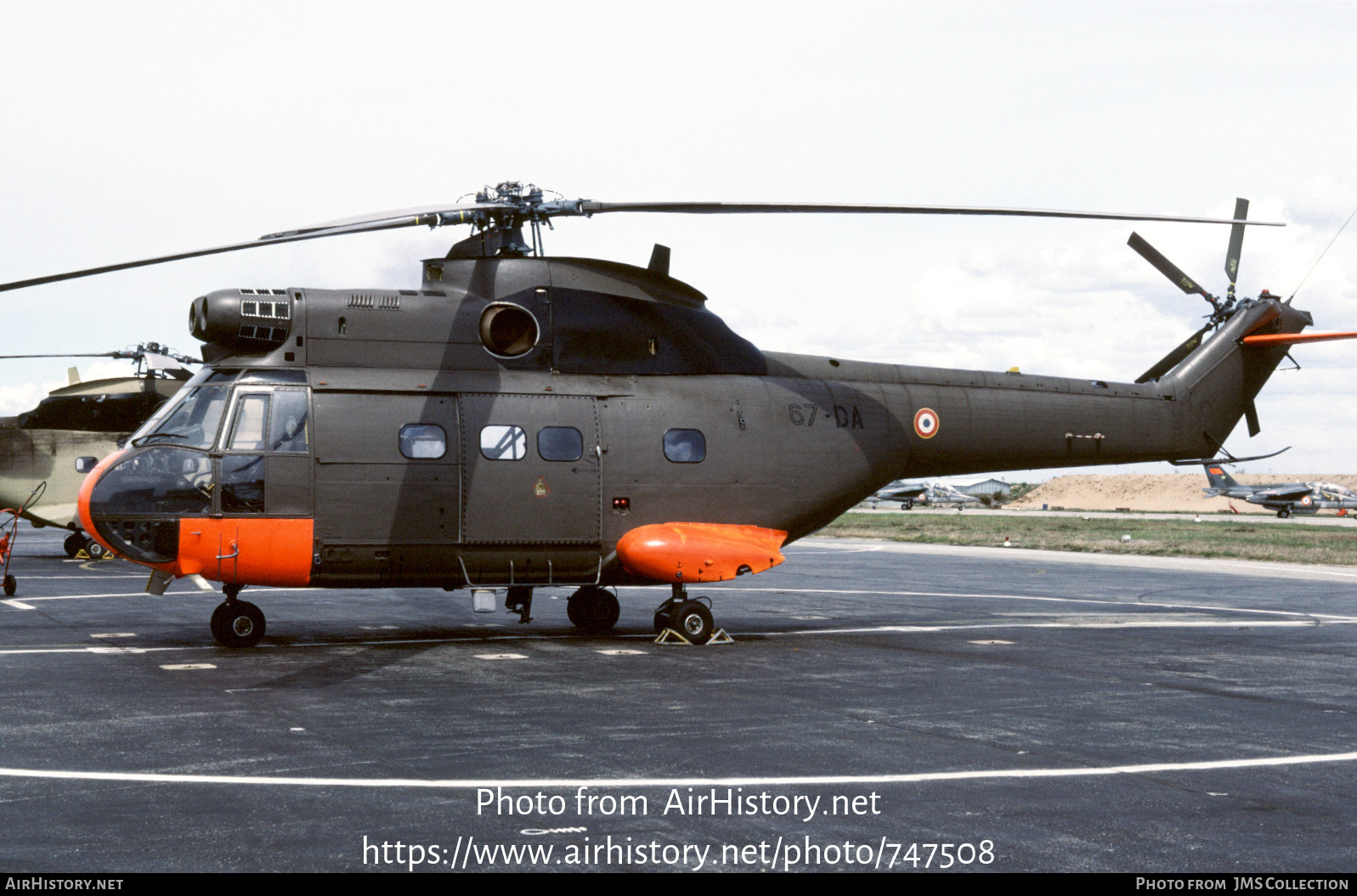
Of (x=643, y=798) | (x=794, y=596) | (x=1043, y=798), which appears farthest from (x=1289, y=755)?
(x=794, y=596)

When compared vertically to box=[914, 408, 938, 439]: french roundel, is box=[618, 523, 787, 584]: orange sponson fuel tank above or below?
below

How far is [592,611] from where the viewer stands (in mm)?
18484

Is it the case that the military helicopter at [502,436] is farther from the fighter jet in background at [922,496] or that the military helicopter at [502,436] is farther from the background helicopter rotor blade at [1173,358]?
→ the fighter jet in background at [922,496]

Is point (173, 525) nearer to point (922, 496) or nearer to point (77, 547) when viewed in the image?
point (77, 547)

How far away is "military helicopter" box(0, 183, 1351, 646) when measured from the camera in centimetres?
1512

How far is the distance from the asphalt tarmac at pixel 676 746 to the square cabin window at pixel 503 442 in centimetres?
253

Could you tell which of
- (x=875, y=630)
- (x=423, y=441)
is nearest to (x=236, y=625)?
(x=423, y=441)

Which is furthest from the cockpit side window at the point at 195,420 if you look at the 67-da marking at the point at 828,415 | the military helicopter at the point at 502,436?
Result: the 67-da marking at the point at 828,415

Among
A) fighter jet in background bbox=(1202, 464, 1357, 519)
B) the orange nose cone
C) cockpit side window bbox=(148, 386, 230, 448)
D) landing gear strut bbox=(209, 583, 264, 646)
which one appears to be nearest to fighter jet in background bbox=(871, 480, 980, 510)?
fighter jet in background bbox=(1202, 464, 1357, 519)

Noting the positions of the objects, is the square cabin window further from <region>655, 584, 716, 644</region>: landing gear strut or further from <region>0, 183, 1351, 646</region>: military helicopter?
<region>655, 584, 716, 644</region>: landing gear strut

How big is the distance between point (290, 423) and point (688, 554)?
5.40m

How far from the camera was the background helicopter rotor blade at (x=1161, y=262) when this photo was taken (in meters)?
21.8

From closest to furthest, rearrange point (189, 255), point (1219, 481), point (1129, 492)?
1. point (189, 255)
2. point (1219, 481)
3. point (1129, 492)

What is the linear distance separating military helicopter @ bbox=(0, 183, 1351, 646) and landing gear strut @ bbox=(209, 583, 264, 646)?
0.03m
